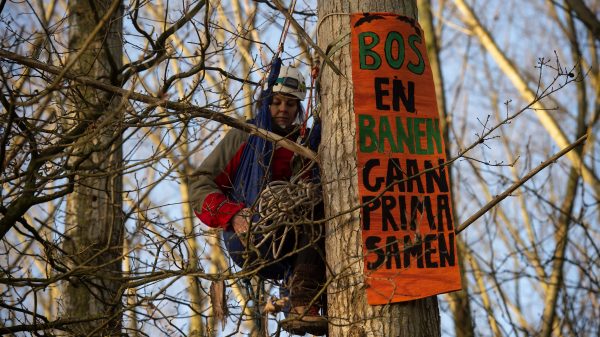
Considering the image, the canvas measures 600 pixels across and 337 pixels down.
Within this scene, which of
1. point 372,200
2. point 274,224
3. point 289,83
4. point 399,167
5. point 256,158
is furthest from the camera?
point 289,83

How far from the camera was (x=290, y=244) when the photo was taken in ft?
16.7

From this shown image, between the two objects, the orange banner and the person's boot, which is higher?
the orange banner

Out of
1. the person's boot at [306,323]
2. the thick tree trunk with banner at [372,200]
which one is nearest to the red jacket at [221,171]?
the thick tree trunk with banner at [372,200]

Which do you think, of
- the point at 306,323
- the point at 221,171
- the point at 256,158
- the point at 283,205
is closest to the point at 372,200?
the point at 283,205

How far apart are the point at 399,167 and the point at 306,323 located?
91cm

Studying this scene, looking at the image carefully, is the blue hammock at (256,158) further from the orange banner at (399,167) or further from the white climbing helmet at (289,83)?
the orange banner at (399,167)

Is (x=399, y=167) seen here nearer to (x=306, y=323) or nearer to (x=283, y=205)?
(x=283, y=205)

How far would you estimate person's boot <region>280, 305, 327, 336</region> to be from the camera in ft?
15.1

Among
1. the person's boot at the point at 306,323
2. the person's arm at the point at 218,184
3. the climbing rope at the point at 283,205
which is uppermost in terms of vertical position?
the person's arm at the point at 218,184

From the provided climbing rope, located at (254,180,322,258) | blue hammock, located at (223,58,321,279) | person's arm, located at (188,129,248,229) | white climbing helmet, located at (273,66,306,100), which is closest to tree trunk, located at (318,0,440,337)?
climbing rope, located at (254,180,322,258)

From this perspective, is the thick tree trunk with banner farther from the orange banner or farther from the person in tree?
the person in tree

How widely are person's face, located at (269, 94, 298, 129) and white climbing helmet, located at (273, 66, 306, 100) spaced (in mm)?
40

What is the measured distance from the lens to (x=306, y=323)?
4.60m

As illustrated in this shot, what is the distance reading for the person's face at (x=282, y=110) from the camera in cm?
539
